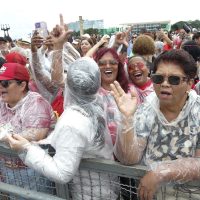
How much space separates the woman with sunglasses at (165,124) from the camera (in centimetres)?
195

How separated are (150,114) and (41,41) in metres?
2.00

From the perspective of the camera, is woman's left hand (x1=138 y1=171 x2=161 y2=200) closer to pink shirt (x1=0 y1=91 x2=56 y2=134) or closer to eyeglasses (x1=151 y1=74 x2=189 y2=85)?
eyeglasses (x1=151 y1=74 x2=189 y2=85)

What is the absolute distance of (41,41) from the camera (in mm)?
3711

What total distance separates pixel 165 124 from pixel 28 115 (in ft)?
3.97

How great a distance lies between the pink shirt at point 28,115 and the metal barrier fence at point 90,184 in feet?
1.02

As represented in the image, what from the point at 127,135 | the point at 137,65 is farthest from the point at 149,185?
the point at 137,65

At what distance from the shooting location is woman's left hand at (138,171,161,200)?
1.81 m

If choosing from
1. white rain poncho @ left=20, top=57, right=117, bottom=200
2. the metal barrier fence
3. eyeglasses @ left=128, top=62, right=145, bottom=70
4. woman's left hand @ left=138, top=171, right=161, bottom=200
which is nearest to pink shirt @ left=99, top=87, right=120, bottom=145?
white rain poncho @ left=20, top=57, right=117, bottom=200

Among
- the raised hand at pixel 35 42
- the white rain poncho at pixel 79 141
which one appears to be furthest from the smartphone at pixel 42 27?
the white rain poncho at pixel 79 141

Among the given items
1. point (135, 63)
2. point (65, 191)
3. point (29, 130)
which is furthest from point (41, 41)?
point (65, 191)

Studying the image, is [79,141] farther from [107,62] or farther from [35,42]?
[35,42]

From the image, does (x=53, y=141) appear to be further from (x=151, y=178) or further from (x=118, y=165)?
(x=151, y=178)

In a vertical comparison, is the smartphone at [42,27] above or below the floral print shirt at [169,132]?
above

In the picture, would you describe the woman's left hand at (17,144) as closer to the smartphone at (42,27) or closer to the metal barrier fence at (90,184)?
the metal barrier fence at (90,184)
